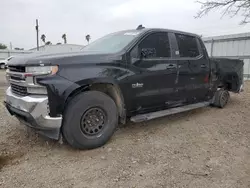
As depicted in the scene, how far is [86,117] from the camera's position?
3648 mm

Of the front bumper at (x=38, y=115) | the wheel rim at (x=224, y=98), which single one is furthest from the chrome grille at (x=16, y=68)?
the wheel rim at (x=224, y=98)

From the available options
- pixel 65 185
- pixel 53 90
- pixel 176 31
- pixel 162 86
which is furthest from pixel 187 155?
pixel 176 31

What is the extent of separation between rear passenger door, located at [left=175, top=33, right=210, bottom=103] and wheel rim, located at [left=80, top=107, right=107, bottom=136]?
1860 millimetres

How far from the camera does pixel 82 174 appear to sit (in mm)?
3033

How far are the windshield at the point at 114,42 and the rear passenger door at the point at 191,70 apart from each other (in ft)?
3.63

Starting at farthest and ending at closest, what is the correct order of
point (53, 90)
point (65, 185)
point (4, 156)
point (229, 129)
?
point (229, 129)
point (4, 156)
point (53, 90)
point (65, 185)

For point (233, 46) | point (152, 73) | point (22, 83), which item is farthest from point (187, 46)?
point (233, 46)

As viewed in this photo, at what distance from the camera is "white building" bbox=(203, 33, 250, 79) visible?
12664mm

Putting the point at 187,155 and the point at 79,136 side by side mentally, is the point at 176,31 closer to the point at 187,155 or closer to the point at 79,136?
the point at 187,155

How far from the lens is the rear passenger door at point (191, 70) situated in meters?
4.93

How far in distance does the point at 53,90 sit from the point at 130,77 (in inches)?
52.2

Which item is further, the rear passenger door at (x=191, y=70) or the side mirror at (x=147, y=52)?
the rear passenger door at (x=191, y=70)

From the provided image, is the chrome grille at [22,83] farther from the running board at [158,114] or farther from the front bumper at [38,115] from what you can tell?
the running board at [158,114]

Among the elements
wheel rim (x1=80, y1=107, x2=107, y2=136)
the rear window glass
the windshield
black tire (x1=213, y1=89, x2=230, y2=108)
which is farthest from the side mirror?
black tire (x1=213, y1=89, x2=230, y2=108)
